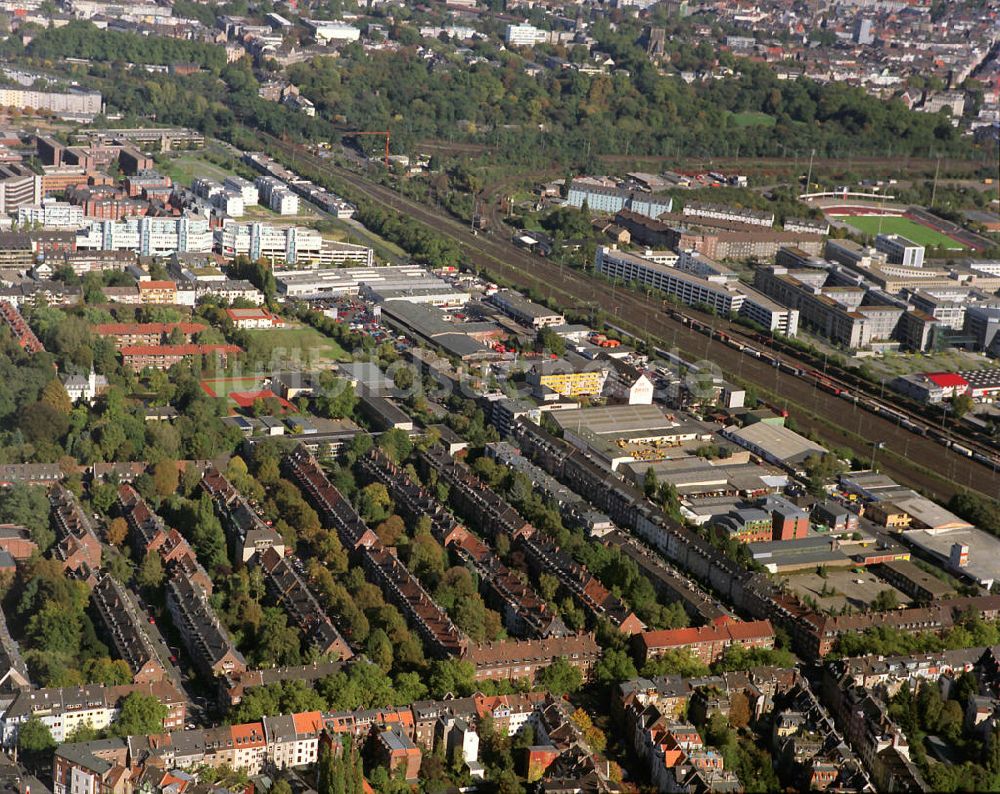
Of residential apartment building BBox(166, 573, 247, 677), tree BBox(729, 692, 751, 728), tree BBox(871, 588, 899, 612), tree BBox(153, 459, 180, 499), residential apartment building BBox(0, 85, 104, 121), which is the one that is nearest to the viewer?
tree BBox(729, 692, 751, 728)

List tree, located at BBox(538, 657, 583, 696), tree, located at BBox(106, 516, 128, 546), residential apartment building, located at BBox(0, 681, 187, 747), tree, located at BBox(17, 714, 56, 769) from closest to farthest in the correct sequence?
tree, located at BBox(17, 714, 56, 769), residential apartment building, located at BBox(0, 681, 187, 747), tree, located at BBox(538, 657, 583, 696), tree, located at BBox(106, 516, 128, 546)

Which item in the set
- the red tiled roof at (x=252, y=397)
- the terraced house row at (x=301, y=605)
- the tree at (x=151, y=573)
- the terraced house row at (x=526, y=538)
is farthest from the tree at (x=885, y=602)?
the red tiled roof at (x=252, y=397)

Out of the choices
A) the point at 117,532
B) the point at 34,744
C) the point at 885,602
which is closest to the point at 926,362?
the point at 885,602

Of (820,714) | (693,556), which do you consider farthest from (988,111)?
(820,714)

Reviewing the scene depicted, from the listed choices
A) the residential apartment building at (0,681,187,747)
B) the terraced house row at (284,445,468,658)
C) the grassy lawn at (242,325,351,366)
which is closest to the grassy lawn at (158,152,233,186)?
the grassy lawn at (242,325,351,366)

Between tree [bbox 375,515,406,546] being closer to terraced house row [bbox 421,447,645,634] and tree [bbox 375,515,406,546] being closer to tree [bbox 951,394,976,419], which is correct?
terraced house row [bbox 421,447,645,634]

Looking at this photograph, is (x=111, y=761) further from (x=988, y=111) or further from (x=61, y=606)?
(x=988, y=111)
